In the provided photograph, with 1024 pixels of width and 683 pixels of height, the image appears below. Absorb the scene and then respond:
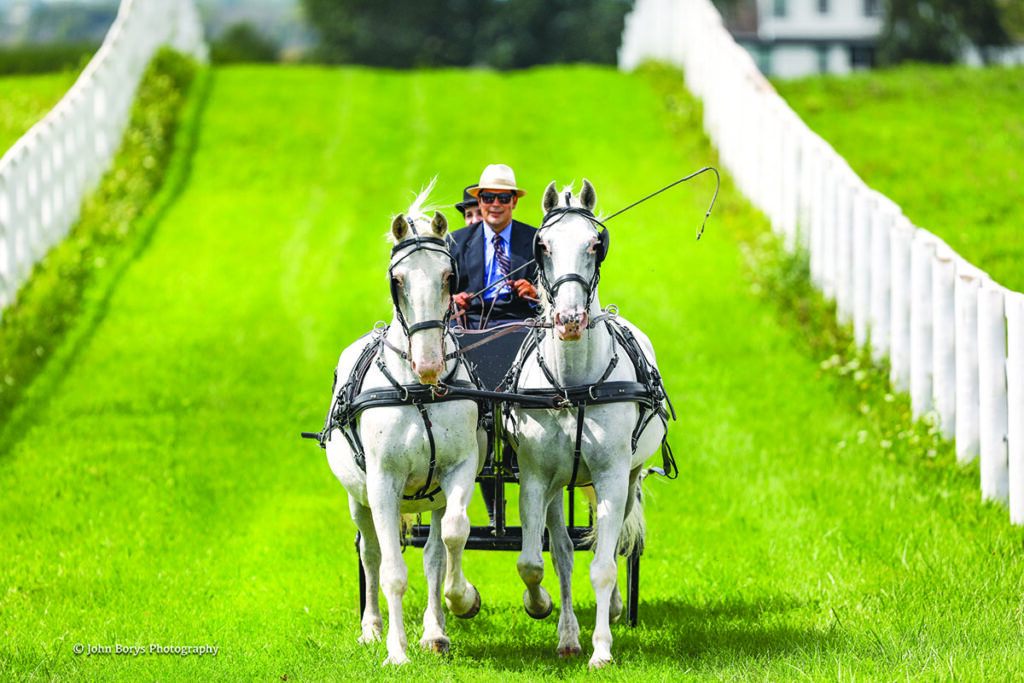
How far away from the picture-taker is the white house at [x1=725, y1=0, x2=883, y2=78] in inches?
2940

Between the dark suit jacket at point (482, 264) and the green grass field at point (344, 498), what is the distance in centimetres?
160

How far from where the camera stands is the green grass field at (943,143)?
54.0 feet

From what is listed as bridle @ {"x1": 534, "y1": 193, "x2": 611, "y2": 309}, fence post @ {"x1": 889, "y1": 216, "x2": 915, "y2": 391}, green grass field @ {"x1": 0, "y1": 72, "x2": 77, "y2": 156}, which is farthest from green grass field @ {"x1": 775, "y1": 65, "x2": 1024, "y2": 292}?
green grass field @ {"x1": 0, "y1": 72, "x2": 77, "y2": 156}

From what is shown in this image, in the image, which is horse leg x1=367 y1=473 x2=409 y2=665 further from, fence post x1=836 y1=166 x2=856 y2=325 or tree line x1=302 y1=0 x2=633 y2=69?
tree line x1=302 y1=0 x2=633 y2=69

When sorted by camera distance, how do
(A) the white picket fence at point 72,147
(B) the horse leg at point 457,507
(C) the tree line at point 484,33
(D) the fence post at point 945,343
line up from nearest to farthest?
(B) the horse leg at point 457,507, (D) the fence post at point 945,343, (A) the white picket fence at point 72,147, (C) the tree line at point 484,33

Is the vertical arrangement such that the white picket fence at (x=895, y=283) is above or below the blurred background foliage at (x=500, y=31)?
below

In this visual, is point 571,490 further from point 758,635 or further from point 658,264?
point 658,264

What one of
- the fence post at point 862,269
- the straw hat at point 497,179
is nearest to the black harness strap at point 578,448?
the straw hat at point 497,179

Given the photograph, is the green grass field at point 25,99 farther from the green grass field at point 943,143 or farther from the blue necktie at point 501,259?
the blue necktie at point 501,259

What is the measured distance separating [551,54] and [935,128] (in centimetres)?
3816

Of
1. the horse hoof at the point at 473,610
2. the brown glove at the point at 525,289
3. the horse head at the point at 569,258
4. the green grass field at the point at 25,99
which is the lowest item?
the horse hoof at the point at 473,610

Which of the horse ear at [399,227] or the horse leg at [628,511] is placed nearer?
the horse ear at [399,227]

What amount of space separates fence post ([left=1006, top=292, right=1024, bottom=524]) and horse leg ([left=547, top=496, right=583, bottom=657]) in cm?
327

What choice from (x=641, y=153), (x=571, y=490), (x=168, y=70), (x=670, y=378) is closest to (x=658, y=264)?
(x=670, y=378)
